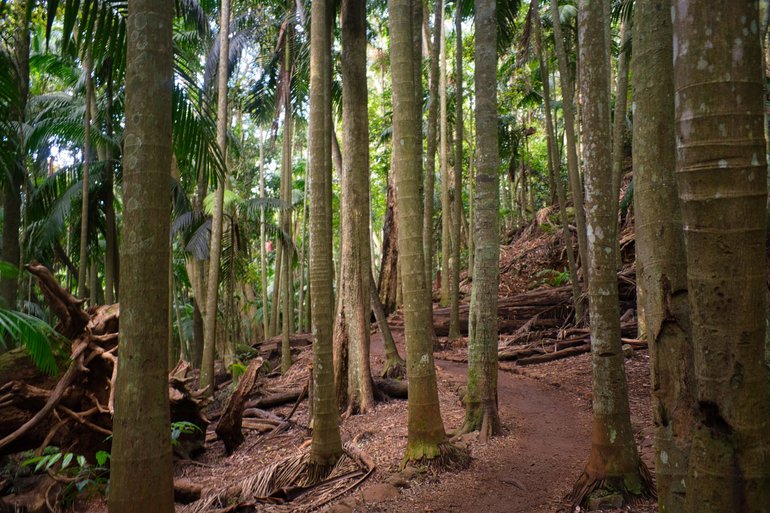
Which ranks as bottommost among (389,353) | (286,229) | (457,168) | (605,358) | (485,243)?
(389,353)

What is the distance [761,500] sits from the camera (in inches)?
77.3

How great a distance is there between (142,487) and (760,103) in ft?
11.1

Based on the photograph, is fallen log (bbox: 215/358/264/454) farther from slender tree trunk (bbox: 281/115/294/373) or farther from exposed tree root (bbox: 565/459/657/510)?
slender tree trunk (bbox: 281/115/294/373)

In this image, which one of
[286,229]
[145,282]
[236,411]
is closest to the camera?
[145,282]

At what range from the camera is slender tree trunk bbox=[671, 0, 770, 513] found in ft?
6.49

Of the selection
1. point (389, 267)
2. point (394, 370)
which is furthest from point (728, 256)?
point (389, 267)

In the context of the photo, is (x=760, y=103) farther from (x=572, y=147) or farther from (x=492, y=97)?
(x=572, y=147)

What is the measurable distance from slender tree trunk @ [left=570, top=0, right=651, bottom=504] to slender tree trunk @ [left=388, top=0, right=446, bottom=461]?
5.03 ft

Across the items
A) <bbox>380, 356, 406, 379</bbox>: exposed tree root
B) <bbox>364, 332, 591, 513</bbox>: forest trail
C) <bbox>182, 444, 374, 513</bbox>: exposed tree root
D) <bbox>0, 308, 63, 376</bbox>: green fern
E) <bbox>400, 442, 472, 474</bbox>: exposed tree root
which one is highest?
<bbox>0, 308, 63, 376</bbox>: green fern

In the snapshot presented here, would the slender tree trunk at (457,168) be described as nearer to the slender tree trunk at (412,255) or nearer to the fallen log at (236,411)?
the fallen log at (236,411)

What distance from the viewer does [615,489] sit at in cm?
454

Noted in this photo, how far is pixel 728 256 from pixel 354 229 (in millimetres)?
6829

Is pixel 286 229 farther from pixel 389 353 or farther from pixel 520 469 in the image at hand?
pixel 520 469

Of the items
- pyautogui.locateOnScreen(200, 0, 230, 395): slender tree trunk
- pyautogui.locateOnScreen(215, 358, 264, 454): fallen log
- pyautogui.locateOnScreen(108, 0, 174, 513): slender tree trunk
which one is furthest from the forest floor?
pyautogui.locateOnScreen(108, 0, 174, 513): slender tree trunk
